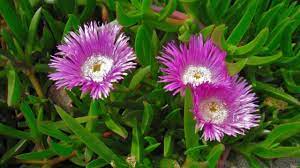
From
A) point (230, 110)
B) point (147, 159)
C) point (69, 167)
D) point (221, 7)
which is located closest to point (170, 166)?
point (147, 159)

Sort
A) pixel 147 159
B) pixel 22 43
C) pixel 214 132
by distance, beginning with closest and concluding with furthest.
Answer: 1. pixel 214 132
2. pixel 147 159
3. pixel 22 43

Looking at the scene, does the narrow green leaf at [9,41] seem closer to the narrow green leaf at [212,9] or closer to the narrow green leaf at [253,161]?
the narrow green leaf at [212,9]

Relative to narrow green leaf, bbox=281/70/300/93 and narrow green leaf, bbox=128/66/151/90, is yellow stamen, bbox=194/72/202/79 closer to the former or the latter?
narrow green leaf, bbox=128/66/151/90

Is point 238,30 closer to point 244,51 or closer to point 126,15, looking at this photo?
point 244,51

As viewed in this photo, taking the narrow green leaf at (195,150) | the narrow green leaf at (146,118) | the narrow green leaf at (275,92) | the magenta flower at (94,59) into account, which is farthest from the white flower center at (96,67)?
the narrow green leaf at (275,92)

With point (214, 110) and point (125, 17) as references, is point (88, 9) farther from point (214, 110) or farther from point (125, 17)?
point (214, 110)

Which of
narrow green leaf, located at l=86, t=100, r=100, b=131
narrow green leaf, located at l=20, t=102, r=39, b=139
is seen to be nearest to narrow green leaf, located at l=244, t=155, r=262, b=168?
narrow green leaf, located at l=86, t=100, r=100, b=131

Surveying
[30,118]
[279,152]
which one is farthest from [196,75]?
[30,118]
